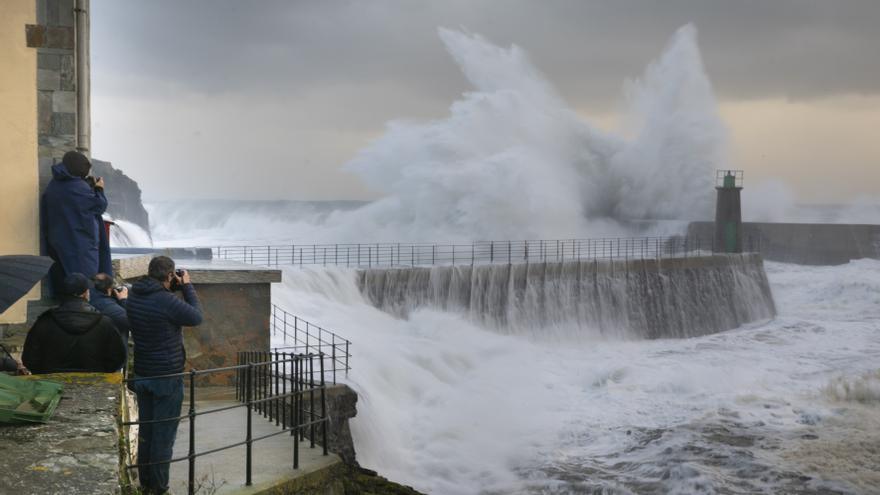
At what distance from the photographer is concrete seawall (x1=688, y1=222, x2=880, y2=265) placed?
3634 cm

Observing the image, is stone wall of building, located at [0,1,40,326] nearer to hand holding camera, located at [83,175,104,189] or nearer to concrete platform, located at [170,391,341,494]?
hand holding camera, located at [83,175,104,189]

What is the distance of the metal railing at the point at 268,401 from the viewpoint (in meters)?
4.56

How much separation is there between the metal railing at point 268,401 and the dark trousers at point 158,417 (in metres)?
0.05

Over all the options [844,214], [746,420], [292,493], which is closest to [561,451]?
[746,420]

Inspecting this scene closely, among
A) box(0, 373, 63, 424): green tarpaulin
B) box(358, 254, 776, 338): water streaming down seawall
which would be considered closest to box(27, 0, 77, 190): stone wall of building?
box(0, 373, 63, 424): green tarpaulin

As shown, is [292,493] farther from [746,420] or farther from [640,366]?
[640,366]

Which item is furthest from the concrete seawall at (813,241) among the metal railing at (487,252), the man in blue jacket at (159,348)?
the man in blue jacket at (159,348)

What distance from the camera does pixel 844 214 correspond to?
197 feet

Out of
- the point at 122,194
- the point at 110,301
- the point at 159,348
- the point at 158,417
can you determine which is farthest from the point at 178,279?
the point at 122,194

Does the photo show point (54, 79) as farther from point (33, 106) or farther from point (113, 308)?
point (113, 308)

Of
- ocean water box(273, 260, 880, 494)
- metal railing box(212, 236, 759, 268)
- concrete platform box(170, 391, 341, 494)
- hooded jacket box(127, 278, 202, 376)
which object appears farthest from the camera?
metal railing box(212, 236, 759, 268)

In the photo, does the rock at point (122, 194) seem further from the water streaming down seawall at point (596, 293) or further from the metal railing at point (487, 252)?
the water streaming down seawall at point (596, 293)

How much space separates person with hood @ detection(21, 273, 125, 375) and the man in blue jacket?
0.26 metres

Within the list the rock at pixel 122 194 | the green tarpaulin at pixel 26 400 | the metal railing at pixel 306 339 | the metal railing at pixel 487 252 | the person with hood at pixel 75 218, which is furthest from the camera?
the rock at pixel 122 194
